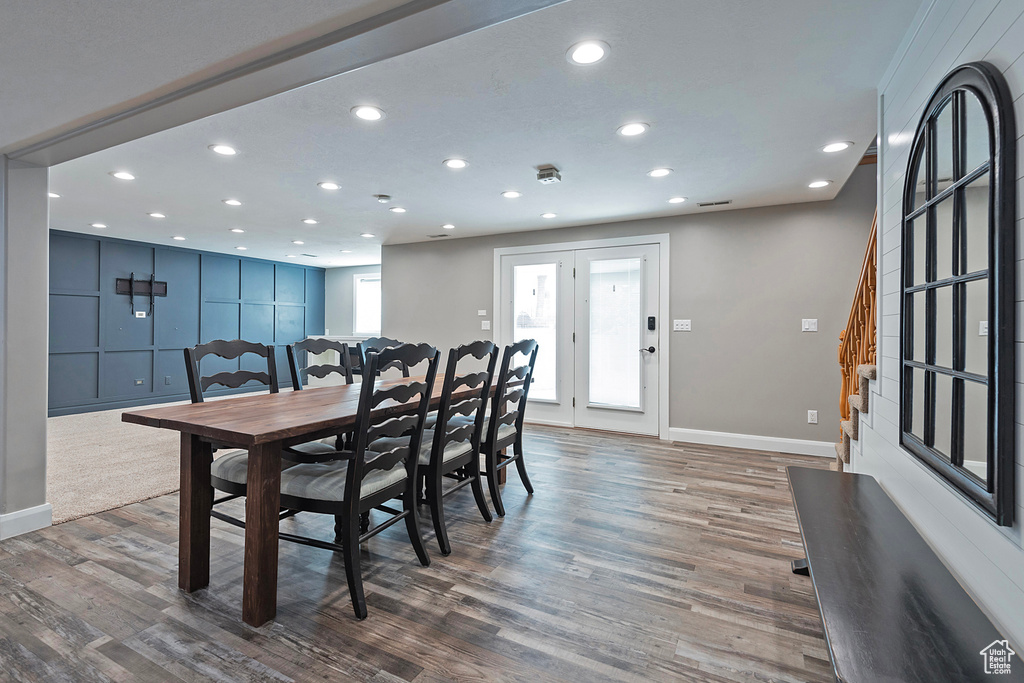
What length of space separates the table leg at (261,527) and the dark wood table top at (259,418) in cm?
9

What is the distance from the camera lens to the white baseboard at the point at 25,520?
8.21 ft

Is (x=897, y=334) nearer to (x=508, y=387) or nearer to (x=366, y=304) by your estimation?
(x=508, y=387)

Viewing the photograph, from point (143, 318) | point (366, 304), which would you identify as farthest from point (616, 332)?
point (143, 318)

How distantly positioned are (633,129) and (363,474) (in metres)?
2.25

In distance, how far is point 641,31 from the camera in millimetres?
1801

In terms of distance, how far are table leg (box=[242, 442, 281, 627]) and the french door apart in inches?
150

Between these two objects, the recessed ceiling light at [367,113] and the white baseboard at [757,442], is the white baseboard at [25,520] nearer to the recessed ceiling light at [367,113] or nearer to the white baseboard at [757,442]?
the recessed ceiling light at [367,113]

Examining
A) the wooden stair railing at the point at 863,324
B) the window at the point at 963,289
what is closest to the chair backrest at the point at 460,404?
the window at the point at 963,289

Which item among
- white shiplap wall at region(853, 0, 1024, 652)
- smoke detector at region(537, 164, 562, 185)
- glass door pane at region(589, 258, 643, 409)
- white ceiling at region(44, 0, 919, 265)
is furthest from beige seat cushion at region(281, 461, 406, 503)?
glass door pane at region(589, 258, 643, 409)

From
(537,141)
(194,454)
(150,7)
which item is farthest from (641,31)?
(194,454)

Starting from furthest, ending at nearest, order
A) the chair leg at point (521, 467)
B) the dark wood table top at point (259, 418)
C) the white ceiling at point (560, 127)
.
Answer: the chair leg at point (521, 467) → the white ceiling at point (560, 127) → the dark wood table top at point (259, 418)

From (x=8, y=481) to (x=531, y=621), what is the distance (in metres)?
2.82

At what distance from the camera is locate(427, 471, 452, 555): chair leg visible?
2336 mm

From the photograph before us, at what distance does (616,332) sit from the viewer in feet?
16.6
